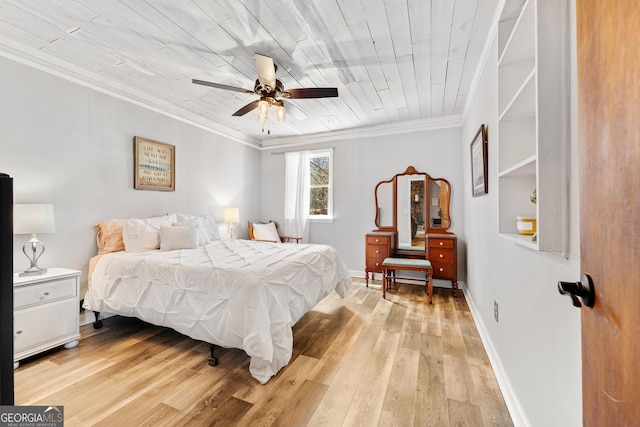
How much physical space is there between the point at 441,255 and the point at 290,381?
2813 millimetres

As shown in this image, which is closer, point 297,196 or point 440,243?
point 440,243

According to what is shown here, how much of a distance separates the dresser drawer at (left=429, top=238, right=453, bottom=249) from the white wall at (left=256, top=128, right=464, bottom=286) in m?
0.41

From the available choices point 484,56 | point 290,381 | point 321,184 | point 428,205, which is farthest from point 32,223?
point 428,205

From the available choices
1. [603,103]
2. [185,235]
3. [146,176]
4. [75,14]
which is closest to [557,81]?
[603,103]

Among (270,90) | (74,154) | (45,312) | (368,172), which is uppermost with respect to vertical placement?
(270,90)

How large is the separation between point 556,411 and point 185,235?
10.6 ft

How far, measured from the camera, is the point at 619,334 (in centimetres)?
54

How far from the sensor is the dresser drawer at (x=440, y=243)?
12.3ft

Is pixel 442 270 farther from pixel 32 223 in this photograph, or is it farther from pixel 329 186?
pixel 32 223

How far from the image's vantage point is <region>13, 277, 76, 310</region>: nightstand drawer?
2.00 metres

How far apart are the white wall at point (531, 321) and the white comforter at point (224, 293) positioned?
4.67ft

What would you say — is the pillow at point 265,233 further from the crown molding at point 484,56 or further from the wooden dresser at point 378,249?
the crown molding at point 484,56

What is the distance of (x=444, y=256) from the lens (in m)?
3.76

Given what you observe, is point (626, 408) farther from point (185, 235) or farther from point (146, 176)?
point (146, 176)
